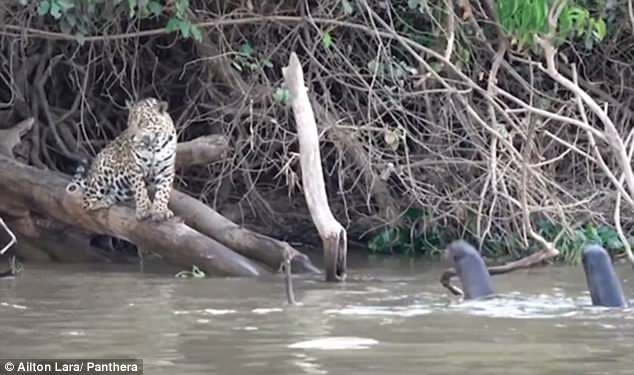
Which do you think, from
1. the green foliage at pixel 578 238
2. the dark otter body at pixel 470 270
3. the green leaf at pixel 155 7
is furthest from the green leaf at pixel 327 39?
the dark otter body at pixel 470 270

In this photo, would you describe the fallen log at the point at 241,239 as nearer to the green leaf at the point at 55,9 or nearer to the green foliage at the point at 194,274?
the green foliage at the point at 194,274

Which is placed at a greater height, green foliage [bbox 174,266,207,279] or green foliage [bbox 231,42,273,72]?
green foliage [bbox 231,42,273,72]

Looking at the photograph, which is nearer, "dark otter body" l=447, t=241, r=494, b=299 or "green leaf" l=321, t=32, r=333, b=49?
"dark otter body" l=447, t=241, r=494, b=299

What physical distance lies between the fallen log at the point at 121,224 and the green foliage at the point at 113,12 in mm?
1103

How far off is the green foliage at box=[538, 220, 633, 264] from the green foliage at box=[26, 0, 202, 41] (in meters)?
3.09

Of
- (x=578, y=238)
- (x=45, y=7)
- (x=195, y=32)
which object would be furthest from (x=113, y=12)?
(x=578, y=238)

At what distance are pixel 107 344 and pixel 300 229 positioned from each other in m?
5.98

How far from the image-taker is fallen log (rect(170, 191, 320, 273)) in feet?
34.9

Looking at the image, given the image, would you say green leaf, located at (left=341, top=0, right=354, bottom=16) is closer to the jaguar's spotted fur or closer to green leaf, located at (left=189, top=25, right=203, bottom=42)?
green leaf, located at (left=189, top=25, right=203, bottom=42)

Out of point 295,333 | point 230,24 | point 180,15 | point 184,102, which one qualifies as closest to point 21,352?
point 295,333

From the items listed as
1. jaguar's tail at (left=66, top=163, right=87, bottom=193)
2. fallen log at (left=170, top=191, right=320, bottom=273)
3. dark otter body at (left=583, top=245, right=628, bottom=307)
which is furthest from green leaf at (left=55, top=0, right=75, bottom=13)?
dark otter body at (left=583, top=245, right=628, bottom=307)

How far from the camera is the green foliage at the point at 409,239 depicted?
1241cm

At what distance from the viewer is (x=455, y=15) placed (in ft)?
36.6

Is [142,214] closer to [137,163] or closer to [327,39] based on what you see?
[137,163]
